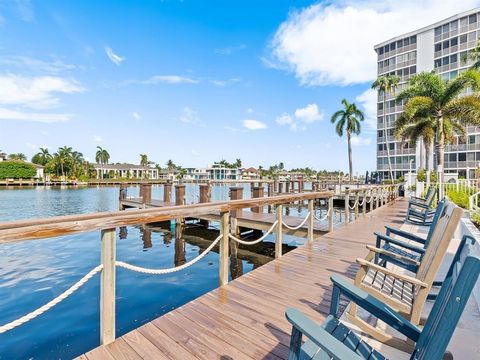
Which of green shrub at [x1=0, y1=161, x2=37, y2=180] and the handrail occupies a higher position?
green shrub at [x1=0, y1=161, x2=37, y2=180]

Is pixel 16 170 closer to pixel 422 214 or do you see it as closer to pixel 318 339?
pixel 422 214

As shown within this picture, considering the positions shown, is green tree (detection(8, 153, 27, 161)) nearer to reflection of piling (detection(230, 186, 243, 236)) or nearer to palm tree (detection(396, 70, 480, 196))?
reflection of piling (detection(230, 186, 243, 236))


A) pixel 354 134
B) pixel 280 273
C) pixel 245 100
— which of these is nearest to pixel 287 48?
pixel 245 100

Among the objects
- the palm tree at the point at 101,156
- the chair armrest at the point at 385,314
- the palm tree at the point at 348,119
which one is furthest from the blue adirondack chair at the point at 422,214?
the palm tree at the point at 101,156

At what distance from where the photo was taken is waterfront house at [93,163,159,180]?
89375 millimetres

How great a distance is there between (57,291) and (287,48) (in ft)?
51.6

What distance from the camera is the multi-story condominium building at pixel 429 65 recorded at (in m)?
32.5

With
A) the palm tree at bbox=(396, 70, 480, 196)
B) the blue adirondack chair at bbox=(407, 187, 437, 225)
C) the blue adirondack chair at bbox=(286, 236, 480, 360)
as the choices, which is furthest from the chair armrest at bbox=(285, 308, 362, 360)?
the palm tree at bbox=(396, 70, 480, 196)

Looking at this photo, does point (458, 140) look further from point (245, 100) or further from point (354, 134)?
point (245, 100)

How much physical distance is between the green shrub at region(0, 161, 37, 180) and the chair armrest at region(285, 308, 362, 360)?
78670 mm

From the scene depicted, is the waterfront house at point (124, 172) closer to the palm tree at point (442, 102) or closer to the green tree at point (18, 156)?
the green tree at point (18, 156)

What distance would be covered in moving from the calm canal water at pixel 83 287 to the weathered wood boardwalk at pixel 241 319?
1914mm

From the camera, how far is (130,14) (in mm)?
14430

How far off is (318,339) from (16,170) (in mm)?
79178
